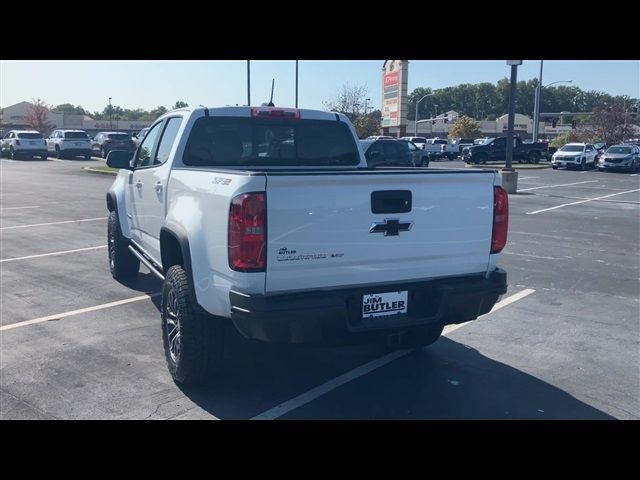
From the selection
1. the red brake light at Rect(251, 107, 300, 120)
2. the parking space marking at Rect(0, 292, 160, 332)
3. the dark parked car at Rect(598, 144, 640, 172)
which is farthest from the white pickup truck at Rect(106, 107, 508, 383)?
the dark parked car at Rect(598, 144, 640, 172)

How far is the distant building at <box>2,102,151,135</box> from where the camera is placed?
293ft

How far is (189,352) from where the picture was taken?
15.1 feet

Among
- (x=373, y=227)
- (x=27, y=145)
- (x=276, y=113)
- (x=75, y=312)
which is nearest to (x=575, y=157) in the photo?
(x=27, y=145)

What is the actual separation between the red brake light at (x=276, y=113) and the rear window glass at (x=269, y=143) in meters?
0.04

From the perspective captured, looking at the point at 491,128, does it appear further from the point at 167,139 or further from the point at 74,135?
the point at 167,139

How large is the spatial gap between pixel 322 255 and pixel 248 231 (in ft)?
1.71

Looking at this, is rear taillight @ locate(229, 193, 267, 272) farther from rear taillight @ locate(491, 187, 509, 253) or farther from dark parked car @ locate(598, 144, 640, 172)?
dark parked car @ locate(598, 144, 640, 172)

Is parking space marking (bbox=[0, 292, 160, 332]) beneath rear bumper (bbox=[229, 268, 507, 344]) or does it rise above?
beneath

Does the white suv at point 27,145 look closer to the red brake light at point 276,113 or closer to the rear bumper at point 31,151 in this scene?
the rear bumper at point 31,151

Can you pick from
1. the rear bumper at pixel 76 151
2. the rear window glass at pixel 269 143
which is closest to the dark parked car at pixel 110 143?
the rear bumper at pixel 76 151

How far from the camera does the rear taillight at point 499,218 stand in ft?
15.6

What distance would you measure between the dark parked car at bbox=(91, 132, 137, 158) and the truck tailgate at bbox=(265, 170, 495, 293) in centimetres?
3594
